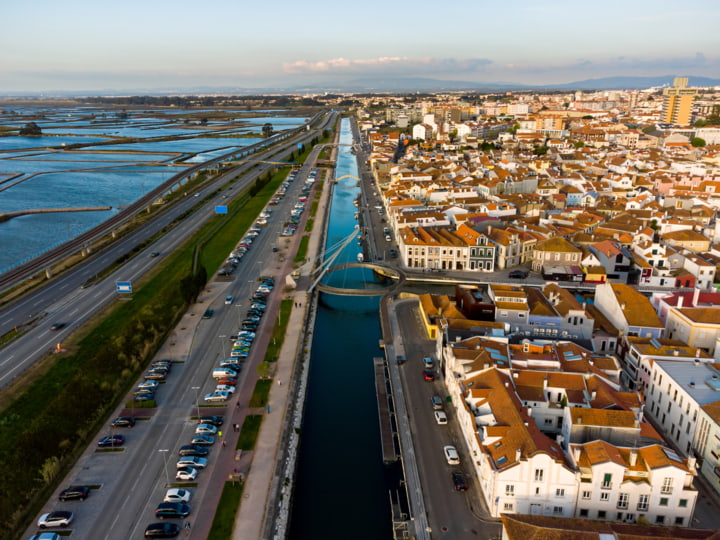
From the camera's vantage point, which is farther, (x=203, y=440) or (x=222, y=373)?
(x=222, y=373)

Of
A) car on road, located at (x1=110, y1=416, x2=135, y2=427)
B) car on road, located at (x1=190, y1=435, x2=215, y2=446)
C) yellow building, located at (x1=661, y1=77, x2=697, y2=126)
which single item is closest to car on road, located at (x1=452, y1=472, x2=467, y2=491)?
car on road, located at (x1=190, y1=435, x2=215, y2=446)

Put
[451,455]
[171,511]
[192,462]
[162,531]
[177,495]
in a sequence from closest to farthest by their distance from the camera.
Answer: [162,531] → [171,511] → [177,495] → [192,462] → [451,455]

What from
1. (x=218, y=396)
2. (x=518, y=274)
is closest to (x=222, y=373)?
(x=218, y=396)

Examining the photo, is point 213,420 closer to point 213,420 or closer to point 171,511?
point 213,420

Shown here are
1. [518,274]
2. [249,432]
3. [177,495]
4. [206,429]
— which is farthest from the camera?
[518,274]

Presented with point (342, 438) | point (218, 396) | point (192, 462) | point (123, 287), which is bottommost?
point (342, 438)

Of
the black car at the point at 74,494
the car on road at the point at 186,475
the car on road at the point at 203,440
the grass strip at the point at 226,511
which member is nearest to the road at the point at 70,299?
the black car at the point at 74,494

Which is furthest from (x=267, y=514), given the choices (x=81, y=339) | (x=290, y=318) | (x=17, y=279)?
(x=17, y=279)

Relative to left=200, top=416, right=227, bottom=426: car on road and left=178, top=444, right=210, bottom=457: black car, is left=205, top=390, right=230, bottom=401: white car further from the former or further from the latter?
left=178, top=444, right=210, bottom=457: black car

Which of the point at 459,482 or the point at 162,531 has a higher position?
the point at 162,531
